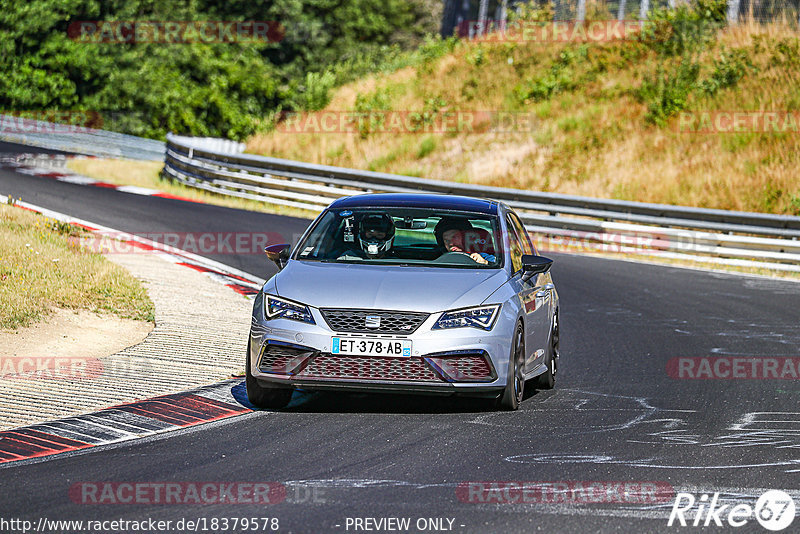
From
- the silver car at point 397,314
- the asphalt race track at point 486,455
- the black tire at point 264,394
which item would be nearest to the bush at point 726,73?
the asphalt race track at point 486,455

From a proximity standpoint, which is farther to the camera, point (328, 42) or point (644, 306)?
point (328, 42)

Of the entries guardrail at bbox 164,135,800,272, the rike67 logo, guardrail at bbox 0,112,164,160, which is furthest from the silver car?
guardrail at bbox 0,112,164,160

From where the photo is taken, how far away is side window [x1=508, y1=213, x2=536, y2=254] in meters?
10.6

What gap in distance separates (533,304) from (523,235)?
4.30 feet

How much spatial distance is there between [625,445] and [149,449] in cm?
303

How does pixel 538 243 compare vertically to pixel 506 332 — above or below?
below

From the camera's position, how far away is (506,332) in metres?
8.63

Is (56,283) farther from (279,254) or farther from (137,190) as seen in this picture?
(137,190)

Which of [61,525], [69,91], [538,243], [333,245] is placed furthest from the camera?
[69,91]

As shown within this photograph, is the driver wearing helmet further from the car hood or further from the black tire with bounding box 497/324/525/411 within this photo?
the black tire with bounding box 497/324/525/411

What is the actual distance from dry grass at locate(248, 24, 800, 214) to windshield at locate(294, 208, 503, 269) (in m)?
17.5

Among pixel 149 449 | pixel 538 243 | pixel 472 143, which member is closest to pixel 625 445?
pixel 149 449

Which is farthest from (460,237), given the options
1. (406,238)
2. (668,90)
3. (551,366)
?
(668,90)

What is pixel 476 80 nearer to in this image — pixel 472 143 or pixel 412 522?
pixel 472 143
